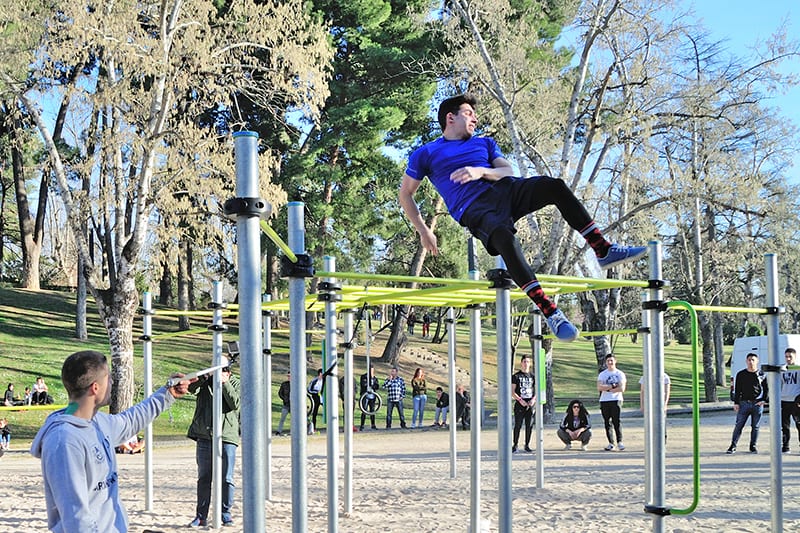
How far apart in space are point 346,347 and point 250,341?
4.75m

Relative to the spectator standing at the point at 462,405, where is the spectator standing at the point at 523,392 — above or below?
above

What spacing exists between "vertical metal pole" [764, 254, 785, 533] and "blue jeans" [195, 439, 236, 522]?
447cm

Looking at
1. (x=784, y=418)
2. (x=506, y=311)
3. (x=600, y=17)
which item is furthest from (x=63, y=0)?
(x=784, y=418)

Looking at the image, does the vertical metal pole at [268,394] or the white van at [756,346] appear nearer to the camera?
the vertical metal pole at [268,394]

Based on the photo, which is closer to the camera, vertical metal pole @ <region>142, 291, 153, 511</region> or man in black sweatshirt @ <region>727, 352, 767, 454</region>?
vertical metal pole @ <region>142, 291, 153, 511</region>

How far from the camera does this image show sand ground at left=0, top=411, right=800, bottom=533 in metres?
7.72

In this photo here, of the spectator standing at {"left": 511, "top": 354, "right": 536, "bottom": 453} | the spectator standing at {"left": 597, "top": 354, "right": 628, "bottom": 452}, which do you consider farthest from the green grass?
the spectator standing at {"left": 597, "top": 354, "right": 628, "bottom": 452}

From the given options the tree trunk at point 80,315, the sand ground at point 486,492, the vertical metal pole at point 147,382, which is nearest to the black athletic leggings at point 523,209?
the sand ground at point 486,492

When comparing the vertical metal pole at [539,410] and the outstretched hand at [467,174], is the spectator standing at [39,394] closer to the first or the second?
the vertical metal pole at [539,410]

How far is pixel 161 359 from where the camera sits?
27188mm

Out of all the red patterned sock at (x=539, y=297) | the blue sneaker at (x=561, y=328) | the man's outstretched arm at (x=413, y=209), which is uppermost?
the man's outstretched arm at (x=413, y=209)

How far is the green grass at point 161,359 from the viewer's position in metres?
22.2

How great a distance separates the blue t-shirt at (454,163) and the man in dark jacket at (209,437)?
11.9 feet

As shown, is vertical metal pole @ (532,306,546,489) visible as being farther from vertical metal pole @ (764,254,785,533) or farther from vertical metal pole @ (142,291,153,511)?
vertical metal pole @ (142,291,153,511)
